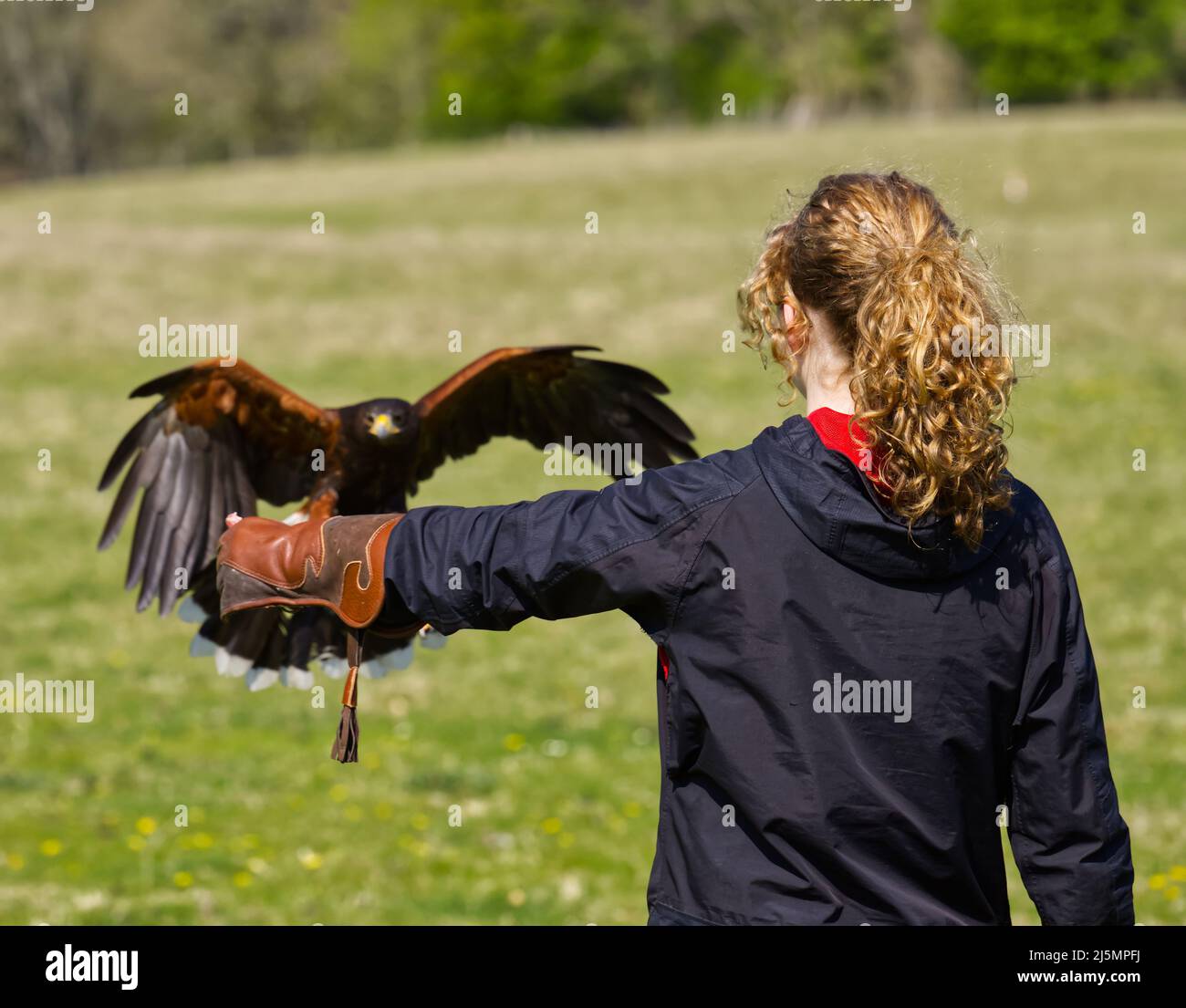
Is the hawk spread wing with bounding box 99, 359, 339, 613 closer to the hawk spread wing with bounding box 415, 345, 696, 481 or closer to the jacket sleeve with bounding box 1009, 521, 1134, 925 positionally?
the hawk spread wing with bounding box 415, 345, 696, 481

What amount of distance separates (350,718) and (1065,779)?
4.49 feet

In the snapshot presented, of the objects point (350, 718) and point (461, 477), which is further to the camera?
point (461, 477)

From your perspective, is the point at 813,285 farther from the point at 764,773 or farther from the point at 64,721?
the point at 64,721

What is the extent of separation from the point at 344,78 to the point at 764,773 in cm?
8576

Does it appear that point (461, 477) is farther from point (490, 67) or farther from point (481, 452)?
point (490, 67)

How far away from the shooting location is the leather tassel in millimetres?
2949

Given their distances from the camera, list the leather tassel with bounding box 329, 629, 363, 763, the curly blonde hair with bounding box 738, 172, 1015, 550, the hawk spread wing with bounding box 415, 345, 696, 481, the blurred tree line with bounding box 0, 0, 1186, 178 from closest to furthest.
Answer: the curly blonde hair with bounding box 738, 172, 1015, 550, the leather tassel with bounding box 329, 629, 363, 763, the hawk spread wing with bounding box 415, 345, 696, 481, the blurred tree line with bounding box 0, 0, 1186, 178

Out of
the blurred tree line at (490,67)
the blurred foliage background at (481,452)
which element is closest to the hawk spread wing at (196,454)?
the blurred foliage background at (481,452)

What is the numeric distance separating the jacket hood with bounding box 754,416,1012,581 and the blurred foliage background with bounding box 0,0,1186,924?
0.35 m

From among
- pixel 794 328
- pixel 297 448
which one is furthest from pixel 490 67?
pixel 794 328

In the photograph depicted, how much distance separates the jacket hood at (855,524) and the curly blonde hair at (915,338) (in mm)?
31

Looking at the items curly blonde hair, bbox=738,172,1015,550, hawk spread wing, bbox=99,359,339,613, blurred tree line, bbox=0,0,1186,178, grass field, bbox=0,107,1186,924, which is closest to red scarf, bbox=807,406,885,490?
curly blonde hair, bbox=738,172,1015,550

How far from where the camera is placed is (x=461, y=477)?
16.1 metres

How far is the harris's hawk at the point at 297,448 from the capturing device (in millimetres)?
4969
